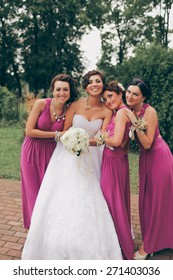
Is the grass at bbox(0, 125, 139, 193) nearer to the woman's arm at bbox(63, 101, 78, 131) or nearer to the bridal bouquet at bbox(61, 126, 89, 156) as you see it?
the woman's arm at bbox(63, 101, 78, 131)

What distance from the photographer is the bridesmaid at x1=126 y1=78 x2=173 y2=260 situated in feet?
12.6

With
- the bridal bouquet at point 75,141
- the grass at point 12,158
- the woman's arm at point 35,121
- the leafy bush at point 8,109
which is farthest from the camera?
the leafy bush at point 8,109

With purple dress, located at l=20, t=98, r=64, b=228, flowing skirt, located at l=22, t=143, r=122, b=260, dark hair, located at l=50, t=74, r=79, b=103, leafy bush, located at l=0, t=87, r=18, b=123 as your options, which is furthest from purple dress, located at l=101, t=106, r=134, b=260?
leafy bush, located at l=0, t=87, r=18, b=123

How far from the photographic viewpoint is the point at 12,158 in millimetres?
9508

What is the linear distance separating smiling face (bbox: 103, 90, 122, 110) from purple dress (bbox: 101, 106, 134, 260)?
24cm

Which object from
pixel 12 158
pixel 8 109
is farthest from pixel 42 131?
pixel 8 109

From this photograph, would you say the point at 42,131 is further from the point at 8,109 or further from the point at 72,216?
the point at 8,109

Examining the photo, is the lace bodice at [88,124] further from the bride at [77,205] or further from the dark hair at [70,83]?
the dark hair at [70,83]

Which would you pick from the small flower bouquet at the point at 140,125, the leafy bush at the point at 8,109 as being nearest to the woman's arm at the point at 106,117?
the small flower bouquet at the point at 140,125

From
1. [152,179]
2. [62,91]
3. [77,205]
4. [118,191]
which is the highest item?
[62,91]

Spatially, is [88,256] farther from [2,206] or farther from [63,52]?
[63,52]

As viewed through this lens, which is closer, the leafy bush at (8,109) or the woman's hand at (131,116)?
the woman's hand at (131,116)

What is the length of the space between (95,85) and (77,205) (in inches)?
60.0

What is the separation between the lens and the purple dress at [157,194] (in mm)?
3965
